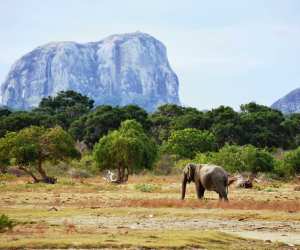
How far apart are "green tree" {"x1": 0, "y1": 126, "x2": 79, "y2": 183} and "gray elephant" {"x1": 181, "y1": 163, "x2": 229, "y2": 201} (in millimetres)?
21424

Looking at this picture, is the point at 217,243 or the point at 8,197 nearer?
the point at 217,243

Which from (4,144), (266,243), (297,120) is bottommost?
(266,243)

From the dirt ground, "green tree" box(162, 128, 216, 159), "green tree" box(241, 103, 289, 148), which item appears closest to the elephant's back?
the dirt ground

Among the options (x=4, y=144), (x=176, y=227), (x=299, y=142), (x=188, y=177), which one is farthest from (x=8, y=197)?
(x=299, y=142)

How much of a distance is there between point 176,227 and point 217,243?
14.9 feet

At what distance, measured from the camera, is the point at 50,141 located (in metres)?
56.8

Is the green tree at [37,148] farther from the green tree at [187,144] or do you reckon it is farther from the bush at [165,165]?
the bush at [165,165]

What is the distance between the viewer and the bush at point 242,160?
62.4m

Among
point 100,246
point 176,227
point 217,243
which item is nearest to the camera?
point 100,246

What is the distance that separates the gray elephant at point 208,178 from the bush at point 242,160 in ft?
82.0

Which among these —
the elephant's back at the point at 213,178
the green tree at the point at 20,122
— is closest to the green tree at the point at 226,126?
the green tree at the point at 20,122

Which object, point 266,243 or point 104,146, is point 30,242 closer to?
point 266,243

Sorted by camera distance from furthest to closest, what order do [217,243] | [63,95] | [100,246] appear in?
1. [63,95]
2. [217,243]
3. [100,246]

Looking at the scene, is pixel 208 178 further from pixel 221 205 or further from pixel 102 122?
pixel 102 122
